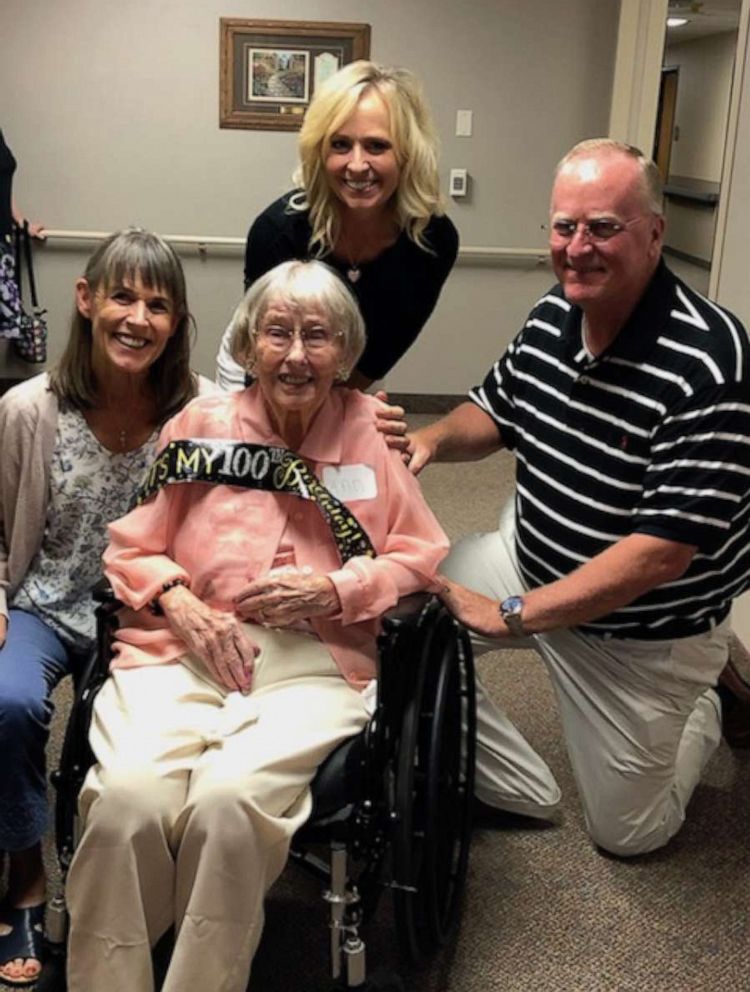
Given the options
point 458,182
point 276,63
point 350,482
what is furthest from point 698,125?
point 350,482

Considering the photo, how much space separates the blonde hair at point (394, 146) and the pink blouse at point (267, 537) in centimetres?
64

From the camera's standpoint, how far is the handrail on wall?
17.0 ft

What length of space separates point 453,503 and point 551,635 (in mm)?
2136

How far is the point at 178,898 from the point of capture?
152 cm

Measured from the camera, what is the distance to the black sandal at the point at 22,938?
1748 millimetres

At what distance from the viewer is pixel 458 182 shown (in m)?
5.20

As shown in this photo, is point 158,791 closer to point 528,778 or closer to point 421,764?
point 421,764

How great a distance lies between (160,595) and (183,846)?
1.32 feet

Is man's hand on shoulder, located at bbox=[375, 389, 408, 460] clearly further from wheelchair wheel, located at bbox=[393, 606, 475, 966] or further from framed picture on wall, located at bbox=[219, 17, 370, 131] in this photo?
framed picture on wall, located at bbox=[219, 17, 370, 131]

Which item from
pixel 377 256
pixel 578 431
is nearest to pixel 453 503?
pixel 377 256

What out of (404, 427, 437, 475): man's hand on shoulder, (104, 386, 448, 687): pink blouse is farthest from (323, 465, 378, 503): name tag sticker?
(404, 427, 437, 475): man's hand on shoulder

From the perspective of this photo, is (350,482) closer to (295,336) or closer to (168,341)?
(295,336)

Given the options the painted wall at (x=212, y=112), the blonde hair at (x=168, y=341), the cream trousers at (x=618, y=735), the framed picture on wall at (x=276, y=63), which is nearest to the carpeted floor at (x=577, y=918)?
the cream trousers at (x=618, y=735)

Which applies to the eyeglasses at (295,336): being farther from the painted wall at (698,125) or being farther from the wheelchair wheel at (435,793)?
the painted wall at (698,125)
